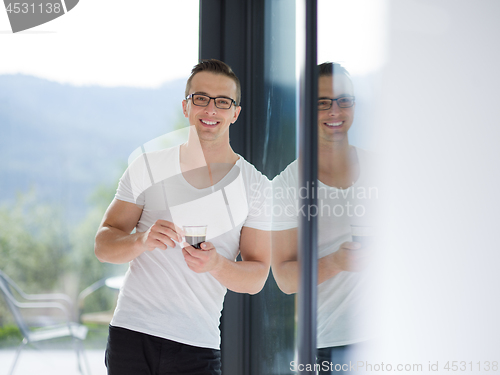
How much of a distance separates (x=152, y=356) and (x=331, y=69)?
3.00 ft

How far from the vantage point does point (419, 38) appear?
71 centimetres

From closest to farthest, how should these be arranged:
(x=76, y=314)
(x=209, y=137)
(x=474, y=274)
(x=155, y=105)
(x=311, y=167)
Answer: (x=474, y=274), (x=311, y=167), (x=209, y=137), (x=155, y=105), (x=76, y=314)

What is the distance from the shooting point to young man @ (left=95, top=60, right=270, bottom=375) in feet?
3.76

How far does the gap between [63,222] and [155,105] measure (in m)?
0.73

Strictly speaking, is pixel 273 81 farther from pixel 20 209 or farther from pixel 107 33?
pixel 20 209

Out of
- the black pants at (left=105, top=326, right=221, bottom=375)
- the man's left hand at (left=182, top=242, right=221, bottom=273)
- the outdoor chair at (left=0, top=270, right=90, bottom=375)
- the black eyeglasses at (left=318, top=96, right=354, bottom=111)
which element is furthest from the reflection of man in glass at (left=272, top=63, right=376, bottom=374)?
the outdoor chair at (left=0, top=270, right=90, bottom=375)

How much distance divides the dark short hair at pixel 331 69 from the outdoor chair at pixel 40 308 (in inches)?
68.3

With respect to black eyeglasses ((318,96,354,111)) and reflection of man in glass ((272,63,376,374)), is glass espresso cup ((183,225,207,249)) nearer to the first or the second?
reflection of man in glass ((272,63,376,374))

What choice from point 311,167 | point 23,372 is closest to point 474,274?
point 311,167

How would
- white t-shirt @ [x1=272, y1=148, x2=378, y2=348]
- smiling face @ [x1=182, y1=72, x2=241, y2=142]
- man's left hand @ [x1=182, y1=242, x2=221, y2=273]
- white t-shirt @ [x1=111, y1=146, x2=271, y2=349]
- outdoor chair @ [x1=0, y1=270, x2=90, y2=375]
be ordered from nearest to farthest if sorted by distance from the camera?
white t-shirt @ [x1=272, y1=148, x2=378, y2=348], man's left hand @ [x1=182, y1=242, x2=221, y2=273], white t-shirt @ [x1=111, y1=146, x2=271, y2=349], smiling face @ [x1=182, y1=72, x2=241, y2=142], outdoor chair @ [x1=0, y1=270, x2=90, y2=375]

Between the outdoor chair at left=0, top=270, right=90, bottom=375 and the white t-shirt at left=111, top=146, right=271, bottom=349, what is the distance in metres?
0.97

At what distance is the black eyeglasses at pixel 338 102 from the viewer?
85 centimetres

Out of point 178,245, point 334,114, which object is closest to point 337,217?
point 334,114

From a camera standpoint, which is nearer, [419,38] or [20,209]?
[419,38]
